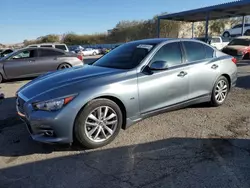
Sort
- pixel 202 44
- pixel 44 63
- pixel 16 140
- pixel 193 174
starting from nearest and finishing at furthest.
Result: pixel 193 174 < pixel 16 140 < pixel 202 44 < pixel 44 63

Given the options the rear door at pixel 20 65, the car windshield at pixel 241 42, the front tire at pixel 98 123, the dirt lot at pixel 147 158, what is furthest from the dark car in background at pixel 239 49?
the front tire at pixel 98 123

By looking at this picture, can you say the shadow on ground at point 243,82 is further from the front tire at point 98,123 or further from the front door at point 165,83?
the front tire at point 98,123

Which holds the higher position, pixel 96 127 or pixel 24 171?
pixel 96 127

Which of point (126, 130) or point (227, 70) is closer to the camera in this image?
point (126, 130)

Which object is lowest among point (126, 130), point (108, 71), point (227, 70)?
point (126, 130)

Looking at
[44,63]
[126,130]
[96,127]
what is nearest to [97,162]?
[96,127]

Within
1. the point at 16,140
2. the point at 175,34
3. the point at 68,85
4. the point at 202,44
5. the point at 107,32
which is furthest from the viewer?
the point at 107,32

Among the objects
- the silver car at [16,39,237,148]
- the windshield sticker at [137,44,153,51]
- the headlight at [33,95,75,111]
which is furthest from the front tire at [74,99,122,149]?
the windshield sticker at [137,44,153,51]

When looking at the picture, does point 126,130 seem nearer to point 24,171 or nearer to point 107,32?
A: point 24,171

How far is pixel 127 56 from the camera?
14.4ft

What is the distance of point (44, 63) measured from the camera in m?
10.2

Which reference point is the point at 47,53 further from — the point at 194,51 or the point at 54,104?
the point at 54,104

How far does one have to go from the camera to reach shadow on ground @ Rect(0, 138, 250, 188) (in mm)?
2693

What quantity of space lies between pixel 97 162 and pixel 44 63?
7.98m
